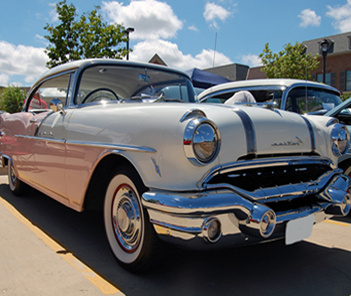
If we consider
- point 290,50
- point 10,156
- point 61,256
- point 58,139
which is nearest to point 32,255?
point 61,256

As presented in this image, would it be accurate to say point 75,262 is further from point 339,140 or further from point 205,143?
point 339,140

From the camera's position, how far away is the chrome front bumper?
1876 mm

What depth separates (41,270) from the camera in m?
2.55

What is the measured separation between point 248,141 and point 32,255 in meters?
2.05

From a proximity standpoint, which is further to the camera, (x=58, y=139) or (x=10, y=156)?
(x=10, y=156)

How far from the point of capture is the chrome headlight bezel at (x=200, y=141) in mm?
1985

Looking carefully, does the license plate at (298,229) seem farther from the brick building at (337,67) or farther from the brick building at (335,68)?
the brick building at (337,67)

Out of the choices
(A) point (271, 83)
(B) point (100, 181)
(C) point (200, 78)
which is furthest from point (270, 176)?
(C) point (200, 78)

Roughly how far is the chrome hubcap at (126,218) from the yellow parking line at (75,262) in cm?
28

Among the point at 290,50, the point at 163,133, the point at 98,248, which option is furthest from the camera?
the point at 290,50

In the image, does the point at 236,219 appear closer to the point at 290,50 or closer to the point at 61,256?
the point at 61,256

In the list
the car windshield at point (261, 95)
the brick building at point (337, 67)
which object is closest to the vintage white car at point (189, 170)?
the car windshield at point (261, 95)

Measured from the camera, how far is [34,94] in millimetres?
4668

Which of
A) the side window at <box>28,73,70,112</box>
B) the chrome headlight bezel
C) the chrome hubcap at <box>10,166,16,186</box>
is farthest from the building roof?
the chrome headlight bezel
